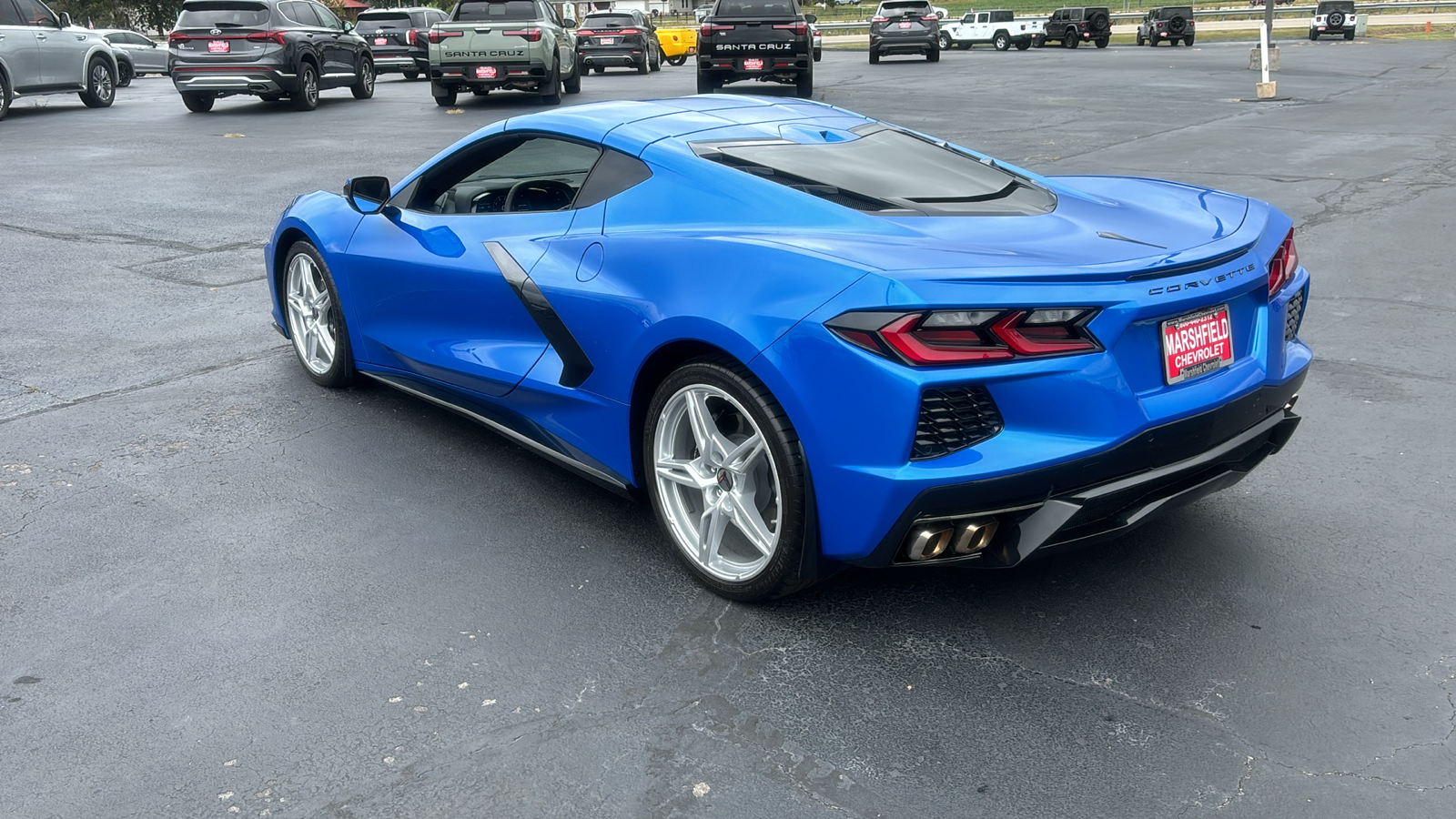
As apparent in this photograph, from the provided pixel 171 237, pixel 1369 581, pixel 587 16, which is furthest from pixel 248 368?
pixel 587 16

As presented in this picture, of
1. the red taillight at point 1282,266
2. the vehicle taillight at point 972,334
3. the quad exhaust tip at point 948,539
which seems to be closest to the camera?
the vehicle taillight at point 972,334

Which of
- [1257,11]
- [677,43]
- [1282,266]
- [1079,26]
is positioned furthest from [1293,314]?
[1257,11]

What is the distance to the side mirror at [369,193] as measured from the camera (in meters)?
5.09

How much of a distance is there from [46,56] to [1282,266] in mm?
19672

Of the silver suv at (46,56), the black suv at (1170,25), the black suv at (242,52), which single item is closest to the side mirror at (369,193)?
the black suv at (242,52)

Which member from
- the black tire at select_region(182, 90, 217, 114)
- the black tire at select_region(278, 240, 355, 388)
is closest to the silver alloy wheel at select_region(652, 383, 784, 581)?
the black tire at select_region(278, 240, 355, 388)

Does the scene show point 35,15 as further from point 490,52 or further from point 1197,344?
point 1197,344

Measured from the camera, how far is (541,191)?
4.38 meters

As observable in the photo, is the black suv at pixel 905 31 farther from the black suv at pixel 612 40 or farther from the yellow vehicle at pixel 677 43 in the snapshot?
the yellow vehicle at pixel 677 43

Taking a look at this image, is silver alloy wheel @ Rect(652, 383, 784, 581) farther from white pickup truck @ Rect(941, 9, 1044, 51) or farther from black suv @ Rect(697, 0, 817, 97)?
white pickup truck @ Rect(941, 9, 1044, 51)

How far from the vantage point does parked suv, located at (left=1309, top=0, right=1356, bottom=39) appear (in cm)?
4325

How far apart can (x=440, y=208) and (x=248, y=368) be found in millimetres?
1735

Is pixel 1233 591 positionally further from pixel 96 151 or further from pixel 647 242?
pixel 96 151

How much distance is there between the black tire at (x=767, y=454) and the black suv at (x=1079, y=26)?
44.8 metres
